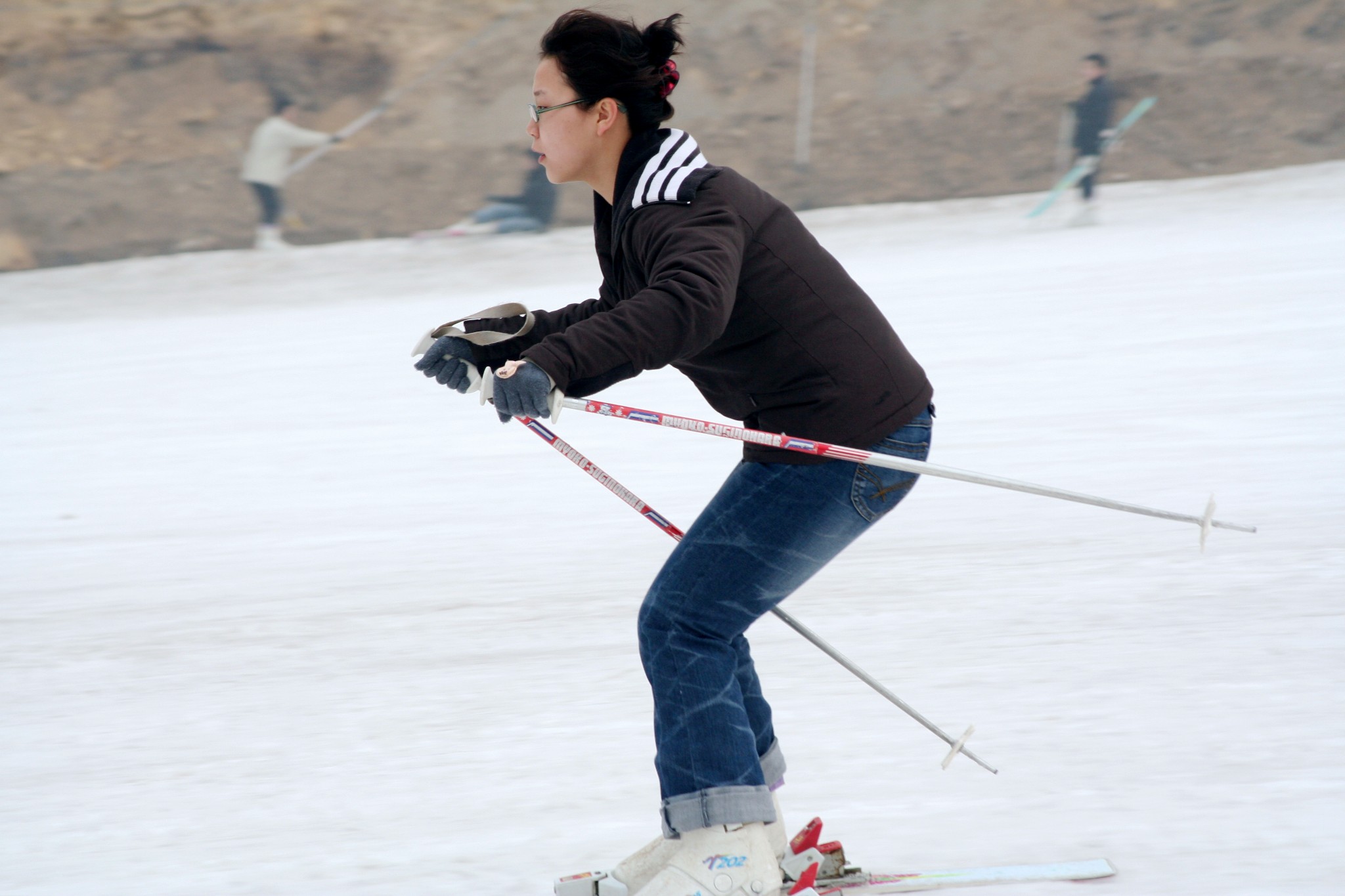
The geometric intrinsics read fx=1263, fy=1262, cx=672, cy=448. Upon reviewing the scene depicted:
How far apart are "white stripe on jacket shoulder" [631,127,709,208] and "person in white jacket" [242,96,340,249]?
464 inches

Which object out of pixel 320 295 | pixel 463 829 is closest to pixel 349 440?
pixel 463 829

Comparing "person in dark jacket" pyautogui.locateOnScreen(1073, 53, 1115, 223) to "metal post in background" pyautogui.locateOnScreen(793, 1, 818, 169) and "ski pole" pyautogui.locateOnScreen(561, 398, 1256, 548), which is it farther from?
"ski pole" pyautogui.locateOnScreen(561, 398, 1256, 548)

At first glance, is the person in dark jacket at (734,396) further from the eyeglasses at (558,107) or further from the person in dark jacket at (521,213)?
the person in dark jacket at (521,213)

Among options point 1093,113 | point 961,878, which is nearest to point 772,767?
point 961,878

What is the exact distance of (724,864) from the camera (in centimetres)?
184

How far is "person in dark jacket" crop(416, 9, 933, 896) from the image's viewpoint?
1.78 metres

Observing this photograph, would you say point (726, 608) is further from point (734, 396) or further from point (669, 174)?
point (669, 174)

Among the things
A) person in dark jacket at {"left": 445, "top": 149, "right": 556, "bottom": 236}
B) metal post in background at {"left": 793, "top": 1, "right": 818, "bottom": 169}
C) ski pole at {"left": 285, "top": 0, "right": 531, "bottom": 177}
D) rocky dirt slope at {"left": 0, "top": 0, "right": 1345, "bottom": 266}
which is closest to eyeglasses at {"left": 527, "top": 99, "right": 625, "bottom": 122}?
person in dark jacket at {"left": 445, "top": 149, "right": 556, "bottom": 236}

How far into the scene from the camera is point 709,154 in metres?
15.4

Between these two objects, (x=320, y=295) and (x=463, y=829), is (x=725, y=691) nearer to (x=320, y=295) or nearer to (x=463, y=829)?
(x=463, y=829)

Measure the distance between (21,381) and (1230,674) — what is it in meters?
6.66

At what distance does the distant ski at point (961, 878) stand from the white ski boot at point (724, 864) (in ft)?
0.80

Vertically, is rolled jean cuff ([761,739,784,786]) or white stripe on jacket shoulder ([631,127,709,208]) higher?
white stripe on jacket shoulder ([631,127,709,208])

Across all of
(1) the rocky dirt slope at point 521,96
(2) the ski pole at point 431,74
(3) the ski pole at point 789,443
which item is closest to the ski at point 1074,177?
(1) the rocky dirt slope at point 521,96
